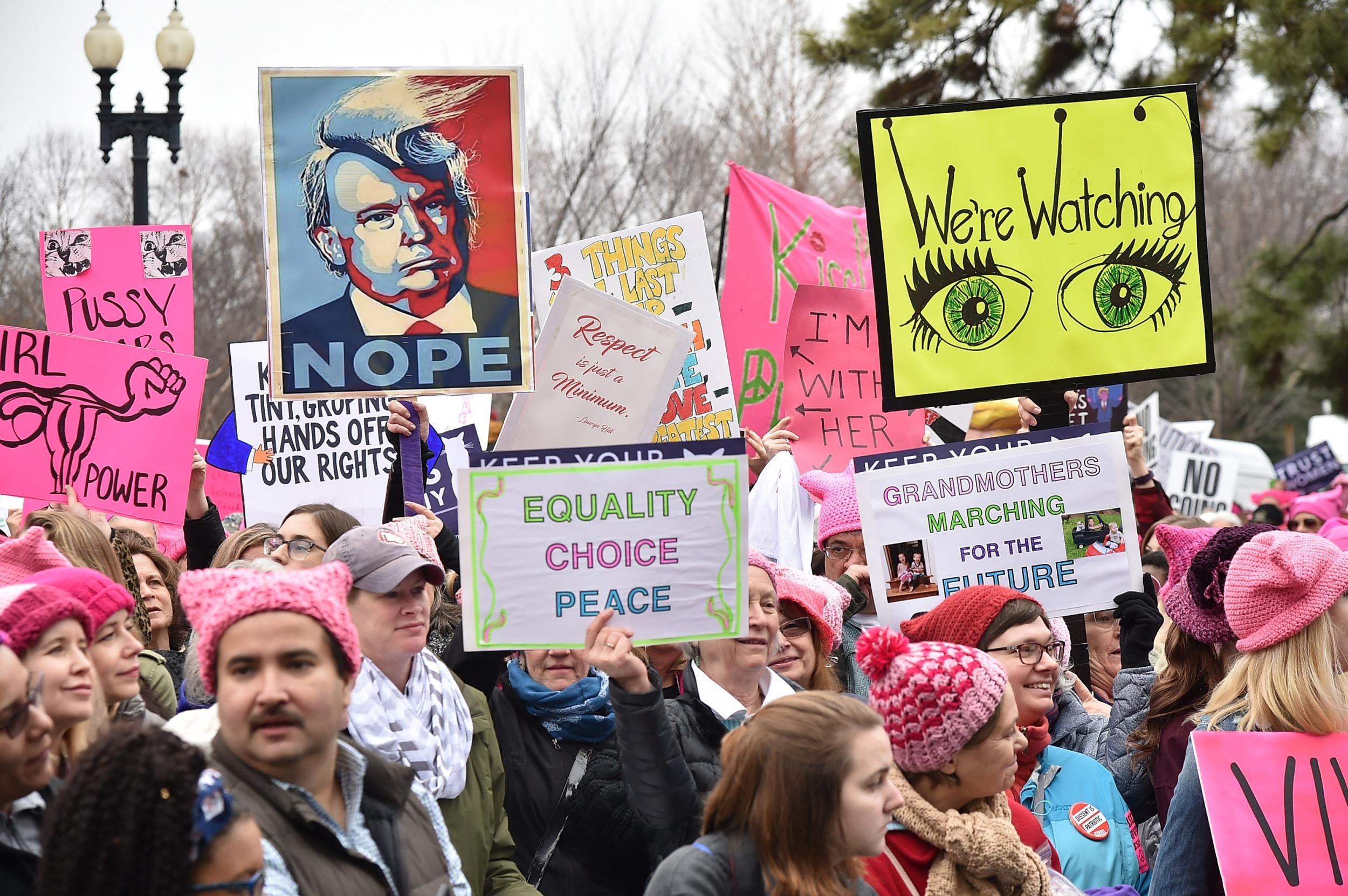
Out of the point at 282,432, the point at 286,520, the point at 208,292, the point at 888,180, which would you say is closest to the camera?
the point at 286,520

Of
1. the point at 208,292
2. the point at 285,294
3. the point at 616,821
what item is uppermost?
the point at 208,292

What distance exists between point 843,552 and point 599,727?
7.25 feet

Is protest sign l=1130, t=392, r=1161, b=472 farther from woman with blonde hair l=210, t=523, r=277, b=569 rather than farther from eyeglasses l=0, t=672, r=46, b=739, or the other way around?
eyeglasses l=0, t=672, r=46, b=739

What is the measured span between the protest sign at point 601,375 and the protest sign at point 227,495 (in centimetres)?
418

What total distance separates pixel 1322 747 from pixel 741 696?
1.60m

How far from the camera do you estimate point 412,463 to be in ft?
19.2

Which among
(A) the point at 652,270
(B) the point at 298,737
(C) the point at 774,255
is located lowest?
(B) the point at 298,737

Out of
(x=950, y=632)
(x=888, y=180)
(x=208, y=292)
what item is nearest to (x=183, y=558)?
(x=888, y=180)

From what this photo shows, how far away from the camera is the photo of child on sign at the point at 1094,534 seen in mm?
5746

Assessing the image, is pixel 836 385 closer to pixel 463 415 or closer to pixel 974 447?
pixel 974 447

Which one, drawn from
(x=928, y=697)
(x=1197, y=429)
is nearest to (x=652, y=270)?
(x=928, y=697)

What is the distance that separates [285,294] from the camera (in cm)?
579

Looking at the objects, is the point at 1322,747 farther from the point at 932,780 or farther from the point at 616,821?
the point at 616,821

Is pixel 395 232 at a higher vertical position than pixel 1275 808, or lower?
higher
